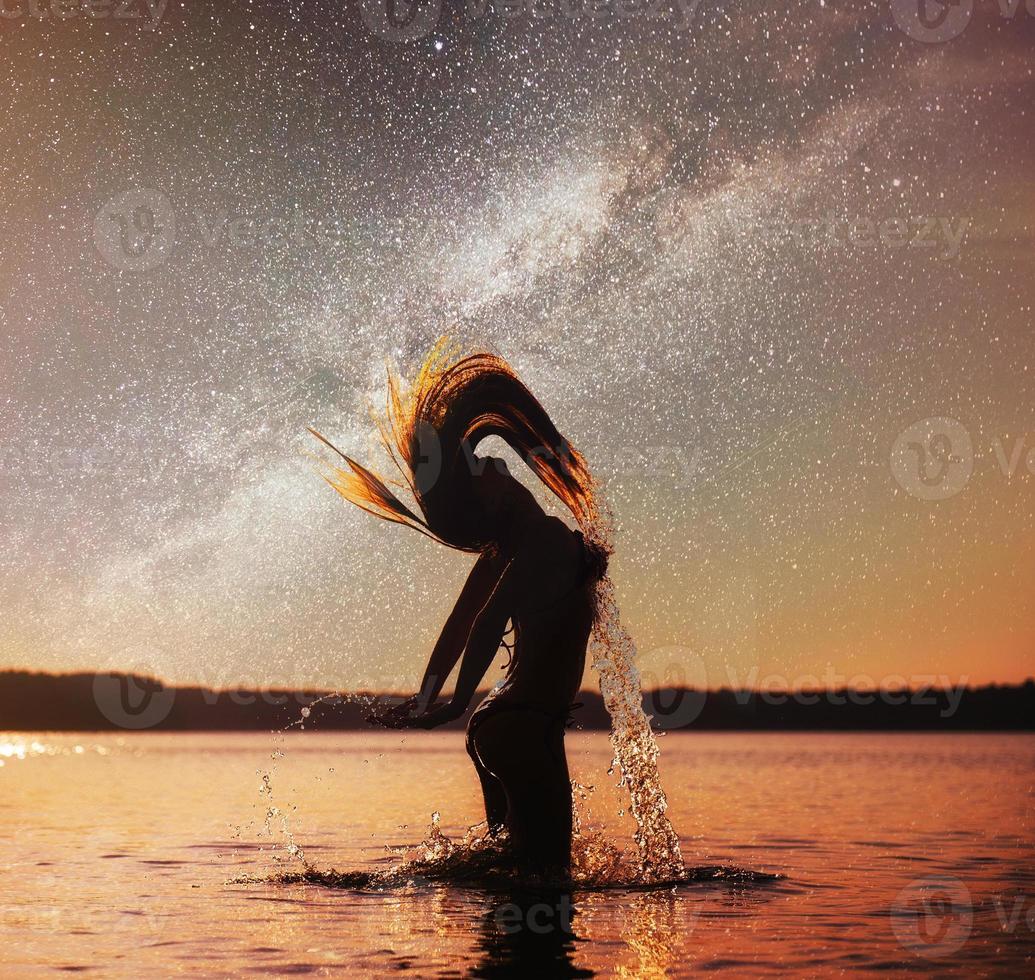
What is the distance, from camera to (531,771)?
27.5 feet

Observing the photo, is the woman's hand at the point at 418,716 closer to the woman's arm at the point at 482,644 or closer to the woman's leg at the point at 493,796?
the woman's arm at the point at 482,644

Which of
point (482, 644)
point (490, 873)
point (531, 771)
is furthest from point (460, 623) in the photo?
point (490, 873)

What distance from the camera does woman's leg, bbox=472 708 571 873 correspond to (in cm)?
840

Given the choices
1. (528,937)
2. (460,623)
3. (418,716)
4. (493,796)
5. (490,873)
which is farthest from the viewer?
(490,873)

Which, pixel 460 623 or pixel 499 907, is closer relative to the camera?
pixel 499 907

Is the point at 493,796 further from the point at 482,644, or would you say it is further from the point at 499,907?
the point at 482,644

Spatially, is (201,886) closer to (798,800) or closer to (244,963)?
(244,963)

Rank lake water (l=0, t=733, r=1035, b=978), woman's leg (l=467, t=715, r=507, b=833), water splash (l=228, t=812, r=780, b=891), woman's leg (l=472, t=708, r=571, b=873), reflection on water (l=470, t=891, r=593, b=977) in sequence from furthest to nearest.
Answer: water splash (l=228, t=812, r=780, b=891)
woman's leg (l=467, t=715, r=507, b=833)
woman's leg (l=472, t=708, r=571, b=873)
lake water (l=0, t=733, r=1035, b=978)
reflection on water (l=470, t=891, r=593, b=977)

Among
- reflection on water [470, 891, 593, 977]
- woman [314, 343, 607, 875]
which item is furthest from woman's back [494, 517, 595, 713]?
reflection on water [470, 891, 593, 977]

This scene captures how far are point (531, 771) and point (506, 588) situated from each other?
125 centimetres

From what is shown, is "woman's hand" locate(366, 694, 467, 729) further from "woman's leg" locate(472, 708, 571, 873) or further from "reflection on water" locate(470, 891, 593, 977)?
"reflection on water" locate(470, 891, 593, 977)

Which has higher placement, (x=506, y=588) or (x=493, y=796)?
(x=506, y=588)

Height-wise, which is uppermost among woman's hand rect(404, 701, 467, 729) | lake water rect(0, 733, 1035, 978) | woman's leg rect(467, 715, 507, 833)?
woman's hand rect(404, 701, 467, 729)

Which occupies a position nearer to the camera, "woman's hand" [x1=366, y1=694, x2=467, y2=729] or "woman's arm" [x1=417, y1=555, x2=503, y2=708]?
"woman's hand" [x1=366, y1=694, x2=467, y2=729]
